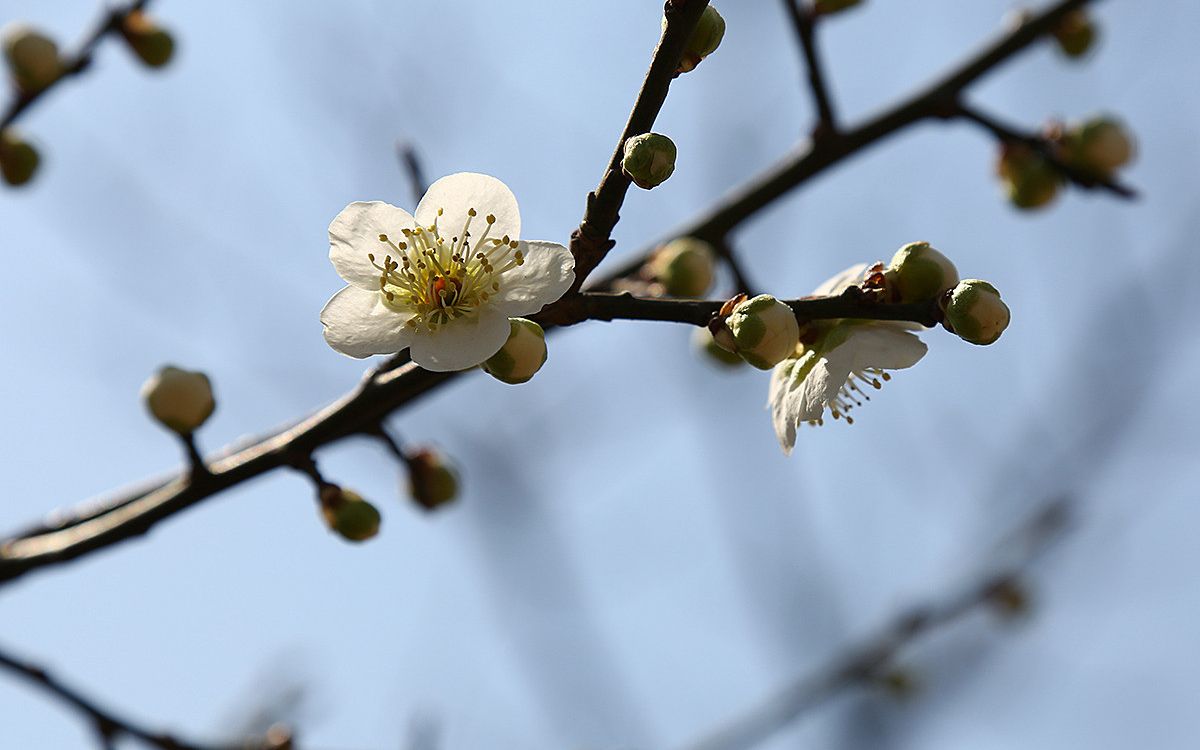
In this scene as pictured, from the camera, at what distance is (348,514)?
164 cm

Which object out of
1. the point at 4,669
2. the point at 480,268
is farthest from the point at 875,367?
the point at 4,669

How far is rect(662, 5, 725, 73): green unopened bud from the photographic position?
52.1 inches

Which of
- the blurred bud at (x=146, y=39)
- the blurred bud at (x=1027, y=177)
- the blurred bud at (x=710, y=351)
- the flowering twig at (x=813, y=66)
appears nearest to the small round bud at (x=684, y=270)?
the blurred bud at (x=710, y=351)

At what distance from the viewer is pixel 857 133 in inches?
91.3

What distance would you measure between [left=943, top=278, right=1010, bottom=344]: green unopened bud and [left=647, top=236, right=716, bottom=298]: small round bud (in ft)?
2.49

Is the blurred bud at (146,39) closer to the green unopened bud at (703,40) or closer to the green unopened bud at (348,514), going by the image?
the green unopened bud at (348,514)

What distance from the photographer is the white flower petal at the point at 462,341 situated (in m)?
1.28

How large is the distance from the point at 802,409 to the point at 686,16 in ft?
1.68

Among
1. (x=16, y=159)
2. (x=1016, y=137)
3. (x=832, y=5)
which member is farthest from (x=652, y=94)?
(x=16, y=159)

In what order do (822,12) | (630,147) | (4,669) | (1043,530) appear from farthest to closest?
(1043,530) → (822,12) → (4,669) → (630,147)

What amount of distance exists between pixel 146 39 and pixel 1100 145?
2291 millimetres

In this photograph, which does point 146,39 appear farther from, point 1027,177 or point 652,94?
point 1027,177

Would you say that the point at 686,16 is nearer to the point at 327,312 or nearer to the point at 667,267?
the point at 327,312

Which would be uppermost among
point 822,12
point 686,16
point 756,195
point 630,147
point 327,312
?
point 822,12
